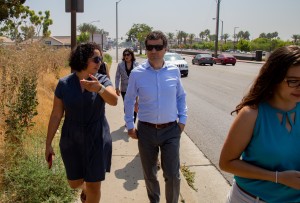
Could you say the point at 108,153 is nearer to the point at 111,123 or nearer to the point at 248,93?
the point at 248,93

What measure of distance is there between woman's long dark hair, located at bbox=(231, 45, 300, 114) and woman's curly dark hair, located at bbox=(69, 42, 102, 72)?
5.25ft

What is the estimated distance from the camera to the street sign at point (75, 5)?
757cm

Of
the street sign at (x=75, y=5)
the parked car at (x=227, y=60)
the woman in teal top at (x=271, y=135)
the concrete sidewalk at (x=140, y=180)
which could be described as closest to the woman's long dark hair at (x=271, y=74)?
the woman in teal top at (x=271, y=135)

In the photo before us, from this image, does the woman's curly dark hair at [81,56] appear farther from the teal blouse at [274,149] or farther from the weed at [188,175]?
the weed at [188,175]

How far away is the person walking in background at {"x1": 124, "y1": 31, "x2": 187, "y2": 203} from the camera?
3.55 meters

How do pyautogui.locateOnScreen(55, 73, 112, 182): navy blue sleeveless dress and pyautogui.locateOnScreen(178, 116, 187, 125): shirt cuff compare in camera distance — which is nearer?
pyautogui.locateOnScreen(55, 73, 112, 182): navy blue sleeveless dress

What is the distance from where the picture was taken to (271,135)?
1.97 metres

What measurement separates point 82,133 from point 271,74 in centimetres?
181

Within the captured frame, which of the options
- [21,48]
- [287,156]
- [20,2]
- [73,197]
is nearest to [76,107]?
[73,197]

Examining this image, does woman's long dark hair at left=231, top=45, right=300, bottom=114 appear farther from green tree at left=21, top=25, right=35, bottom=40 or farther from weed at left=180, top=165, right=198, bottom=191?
green tree at left=21, top=25, right=35, bottom=40

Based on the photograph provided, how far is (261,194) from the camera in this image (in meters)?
2.06

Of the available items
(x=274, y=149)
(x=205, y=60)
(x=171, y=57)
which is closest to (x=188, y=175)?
(x=274, y=149)

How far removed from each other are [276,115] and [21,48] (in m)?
7.56

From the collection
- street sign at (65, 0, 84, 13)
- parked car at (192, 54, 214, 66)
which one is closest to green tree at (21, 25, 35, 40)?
street sign at (65, 0, 84, 13)
